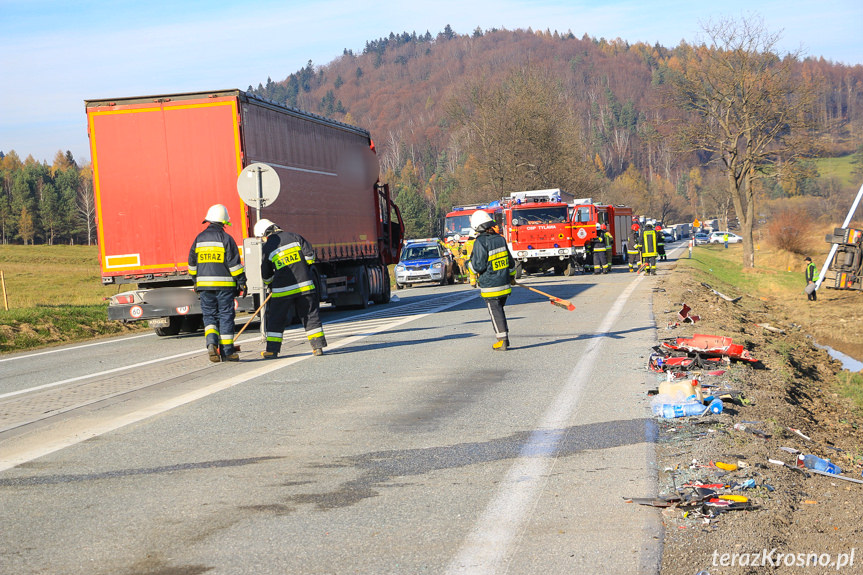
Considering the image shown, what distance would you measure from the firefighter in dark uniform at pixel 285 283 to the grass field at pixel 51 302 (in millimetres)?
7570

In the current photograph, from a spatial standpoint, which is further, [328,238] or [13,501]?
[328,238]

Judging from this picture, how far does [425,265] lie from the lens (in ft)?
109

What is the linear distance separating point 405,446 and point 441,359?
486 centimetres

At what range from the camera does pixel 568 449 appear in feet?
21.2

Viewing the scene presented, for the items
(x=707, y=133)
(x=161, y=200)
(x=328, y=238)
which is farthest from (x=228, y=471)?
(x=707, y=133)

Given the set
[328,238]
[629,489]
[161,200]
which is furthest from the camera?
[328,238]

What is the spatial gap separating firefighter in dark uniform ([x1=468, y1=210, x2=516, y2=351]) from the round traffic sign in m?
3.68

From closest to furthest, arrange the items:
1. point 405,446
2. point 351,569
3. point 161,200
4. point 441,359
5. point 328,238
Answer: point 351,569 < point 405,446 < point 441,359 < point 161,200 < point 328,238

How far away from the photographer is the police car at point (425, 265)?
33.2 meters

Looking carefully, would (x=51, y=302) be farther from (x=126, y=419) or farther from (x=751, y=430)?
(x=751, y=430)

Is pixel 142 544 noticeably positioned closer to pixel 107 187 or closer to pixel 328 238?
pixel 107 187

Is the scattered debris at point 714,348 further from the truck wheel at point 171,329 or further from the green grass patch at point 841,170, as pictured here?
the green grass patch at point 841,170

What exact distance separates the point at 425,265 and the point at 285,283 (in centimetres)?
2128

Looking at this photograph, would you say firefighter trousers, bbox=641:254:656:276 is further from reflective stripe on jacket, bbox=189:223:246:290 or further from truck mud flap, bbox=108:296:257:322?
reflective stripe on jacket, bbox=189:223:246:290
